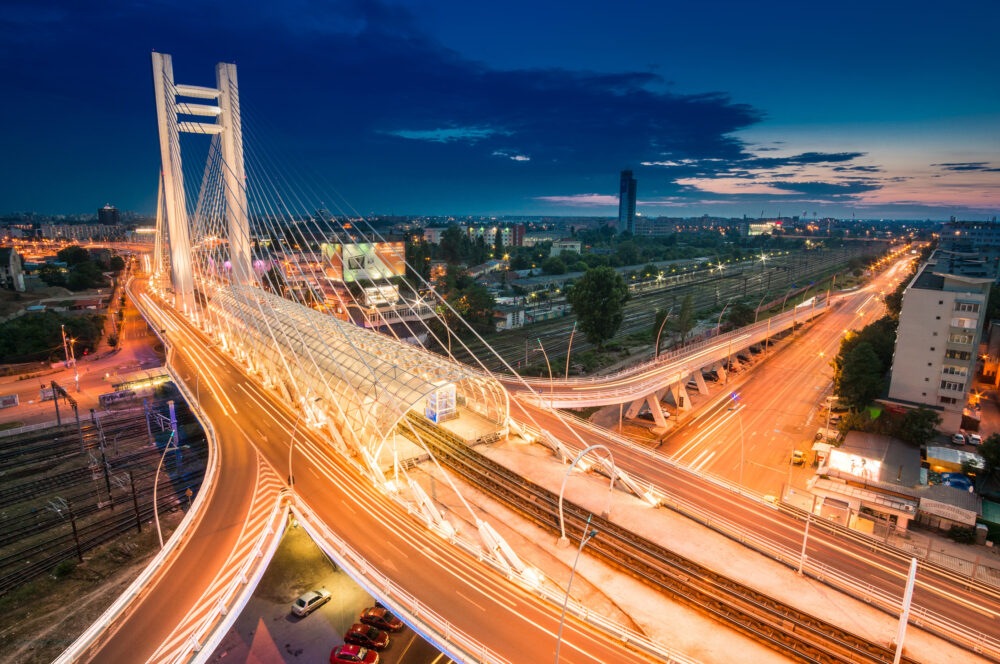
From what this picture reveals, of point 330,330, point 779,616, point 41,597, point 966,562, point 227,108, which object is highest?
point 227,108

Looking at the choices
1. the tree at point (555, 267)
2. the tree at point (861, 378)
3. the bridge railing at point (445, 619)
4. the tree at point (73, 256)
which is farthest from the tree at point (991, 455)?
the tree at point (73, 256)

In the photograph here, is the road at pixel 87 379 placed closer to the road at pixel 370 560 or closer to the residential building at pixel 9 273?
the residential building at pixel 9 273

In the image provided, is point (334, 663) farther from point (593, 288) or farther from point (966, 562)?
point (593, 288)

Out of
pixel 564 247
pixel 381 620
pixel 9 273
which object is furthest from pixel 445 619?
pixel 564 247

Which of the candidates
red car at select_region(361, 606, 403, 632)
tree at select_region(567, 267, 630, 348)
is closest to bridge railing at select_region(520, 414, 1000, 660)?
red car at select_region(361, 606, 403, 632)

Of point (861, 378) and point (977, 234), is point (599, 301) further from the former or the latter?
point (977, 234)

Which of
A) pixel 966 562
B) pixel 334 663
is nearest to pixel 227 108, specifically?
pixel 334 663

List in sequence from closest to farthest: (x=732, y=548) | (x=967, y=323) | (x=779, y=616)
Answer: (x=779, y=616), (x=732, y=548), (x=967, y=323)
